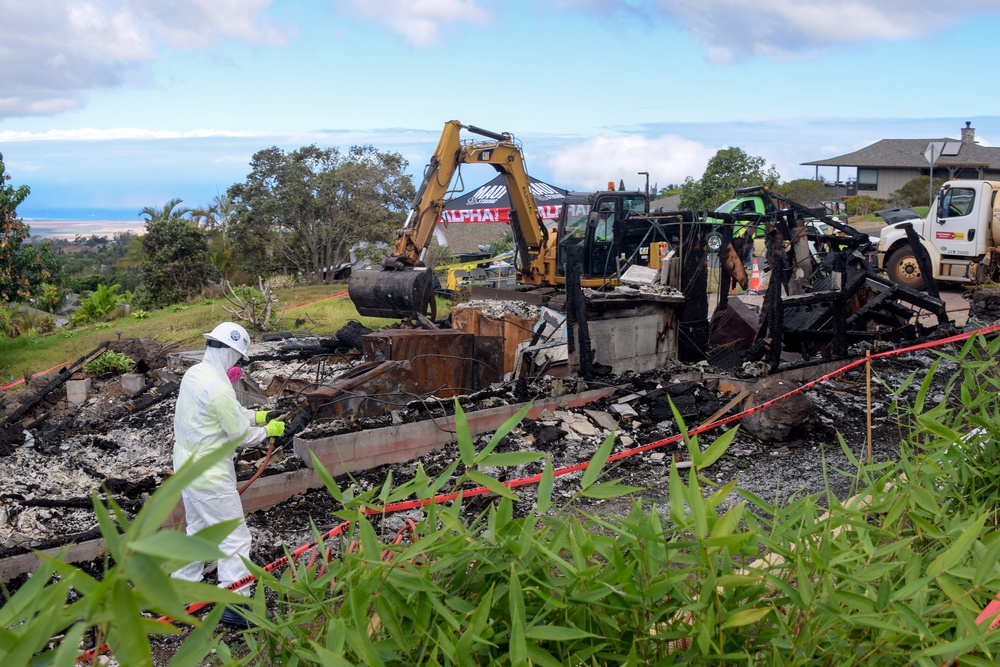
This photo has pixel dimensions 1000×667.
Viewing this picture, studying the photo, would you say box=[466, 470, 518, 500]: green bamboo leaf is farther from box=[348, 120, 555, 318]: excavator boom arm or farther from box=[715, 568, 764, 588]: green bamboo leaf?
box=[348, 120, 555, 318]: excavator boom arm

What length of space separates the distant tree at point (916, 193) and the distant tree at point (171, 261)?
2983 centimetres

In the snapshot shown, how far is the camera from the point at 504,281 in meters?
19.4

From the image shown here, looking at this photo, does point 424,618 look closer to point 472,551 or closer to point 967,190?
point 472,551

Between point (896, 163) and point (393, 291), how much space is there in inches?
1572

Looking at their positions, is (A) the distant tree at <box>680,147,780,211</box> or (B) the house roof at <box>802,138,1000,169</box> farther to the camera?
(B) the house roof at <box>802,138,1000,169</box>

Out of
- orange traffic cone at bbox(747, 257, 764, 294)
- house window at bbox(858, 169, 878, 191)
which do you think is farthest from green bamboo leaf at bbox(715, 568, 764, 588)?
house window at bbox(858, 169, 878, 191)

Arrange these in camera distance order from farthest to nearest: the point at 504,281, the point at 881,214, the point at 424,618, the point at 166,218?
the point at 166,218
the point at 881,214
the point at 504,281
the point at 424,618

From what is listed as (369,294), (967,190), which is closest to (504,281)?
(369,294)

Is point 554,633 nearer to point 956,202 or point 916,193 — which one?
point 956,202

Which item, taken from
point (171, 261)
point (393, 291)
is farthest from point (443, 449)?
point (171, 261)

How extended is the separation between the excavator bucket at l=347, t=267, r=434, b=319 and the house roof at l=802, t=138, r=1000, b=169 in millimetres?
35869

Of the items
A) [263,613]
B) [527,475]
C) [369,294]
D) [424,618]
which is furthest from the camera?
[369,294]

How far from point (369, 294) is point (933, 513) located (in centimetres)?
1145

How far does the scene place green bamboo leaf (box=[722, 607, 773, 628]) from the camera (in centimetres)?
161
